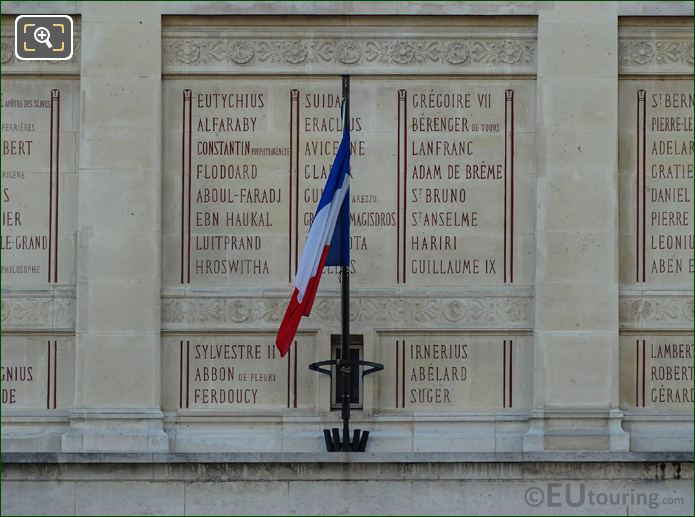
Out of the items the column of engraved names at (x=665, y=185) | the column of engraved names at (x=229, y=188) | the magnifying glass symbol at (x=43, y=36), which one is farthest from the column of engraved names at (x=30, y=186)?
the column of engraved names at (x=665, y=185)

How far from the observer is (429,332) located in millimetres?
A: 20578

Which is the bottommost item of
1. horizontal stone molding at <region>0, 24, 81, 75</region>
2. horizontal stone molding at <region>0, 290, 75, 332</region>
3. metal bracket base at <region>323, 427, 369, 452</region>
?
metal bracket base at <region>323, 427, 369, 452</region>

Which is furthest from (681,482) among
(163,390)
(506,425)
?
(163,390)

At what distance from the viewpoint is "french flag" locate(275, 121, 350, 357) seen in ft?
63.9

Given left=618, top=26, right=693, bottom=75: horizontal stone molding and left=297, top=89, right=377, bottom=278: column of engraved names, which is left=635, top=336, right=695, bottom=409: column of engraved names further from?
left=297, top=89, right=377, bottom=278: column of engraved names

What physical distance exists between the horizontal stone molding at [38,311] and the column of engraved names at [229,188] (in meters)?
1.55

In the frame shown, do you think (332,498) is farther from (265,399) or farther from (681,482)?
(681,482)

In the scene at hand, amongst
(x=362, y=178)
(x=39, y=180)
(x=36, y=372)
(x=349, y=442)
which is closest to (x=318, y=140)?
(x=362, y=178)

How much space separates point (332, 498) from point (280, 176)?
426cm

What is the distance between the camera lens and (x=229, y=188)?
20.8 metres

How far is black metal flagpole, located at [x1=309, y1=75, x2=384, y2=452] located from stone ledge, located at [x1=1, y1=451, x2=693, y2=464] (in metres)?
0.47

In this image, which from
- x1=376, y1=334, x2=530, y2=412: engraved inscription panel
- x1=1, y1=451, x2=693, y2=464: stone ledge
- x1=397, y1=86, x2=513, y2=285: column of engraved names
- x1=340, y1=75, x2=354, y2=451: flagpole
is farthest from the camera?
x1=397, y1=86, x2=513, y2=285: column of engraved names

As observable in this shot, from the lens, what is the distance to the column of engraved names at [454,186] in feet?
68.0

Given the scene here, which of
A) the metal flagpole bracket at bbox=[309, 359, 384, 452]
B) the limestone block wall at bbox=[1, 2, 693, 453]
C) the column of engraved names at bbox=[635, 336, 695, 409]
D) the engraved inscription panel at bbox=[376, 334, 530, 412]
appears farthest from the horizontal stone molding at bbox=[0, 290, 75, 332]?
the column of engraved names at bbox=[635, 336, 695, 409]
